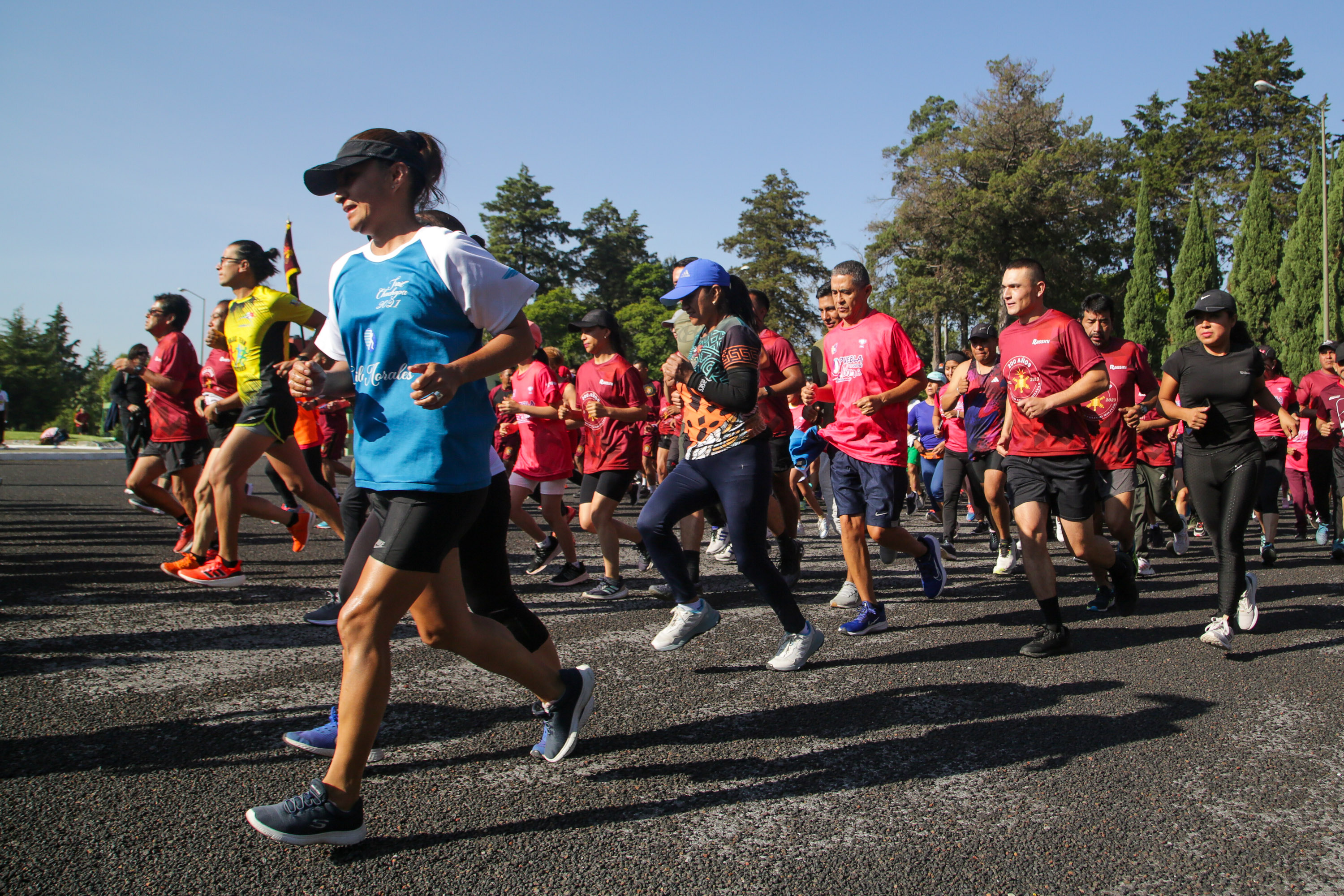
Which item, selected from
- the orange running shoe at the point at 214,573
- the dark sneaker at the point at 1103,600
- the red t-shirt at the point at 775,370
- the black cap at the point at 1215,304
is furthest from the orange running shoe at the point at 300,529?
the black cap at the point at 1215,304

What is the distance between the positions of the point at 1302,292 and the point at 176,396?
124 feet

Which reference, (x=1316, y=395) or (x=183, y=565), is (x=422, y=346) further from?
(x=1316, y=395)

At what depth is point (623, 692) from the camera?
4.14 metres

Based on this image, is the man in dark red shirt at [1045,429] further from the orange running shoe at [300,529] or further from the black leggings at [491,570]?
the orange running shoe at [300,529]

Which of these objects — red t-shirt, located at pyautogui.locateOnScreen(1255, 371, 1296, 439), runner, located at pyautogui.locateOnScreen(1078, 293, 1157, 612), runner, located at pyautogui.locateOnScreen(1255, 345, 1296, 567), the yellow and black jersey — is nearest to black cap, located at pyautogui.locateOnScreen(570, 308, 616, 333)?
the yellow and black jersey

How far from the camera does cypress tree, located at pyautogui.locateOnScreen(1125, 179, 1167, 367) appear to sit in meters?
42.8

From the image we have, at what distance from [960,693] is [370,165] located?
10.7ft

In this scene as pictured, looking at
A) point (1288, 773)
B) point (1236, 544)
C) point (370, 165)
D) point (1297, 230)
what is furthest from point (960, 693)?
point (1297, 230)

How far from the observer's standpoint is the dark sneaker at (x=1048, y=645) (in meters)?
Answer: 4.86

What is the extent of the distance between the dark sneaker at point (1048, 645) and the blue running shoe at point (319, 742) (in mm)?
3312

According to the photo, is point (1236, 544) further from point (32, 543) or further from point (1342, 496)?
point (32, 543)

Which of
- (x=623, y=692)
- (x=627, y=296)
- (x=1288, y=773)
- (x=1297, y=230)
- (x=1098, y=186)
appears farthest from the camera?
(x=627, y=296)

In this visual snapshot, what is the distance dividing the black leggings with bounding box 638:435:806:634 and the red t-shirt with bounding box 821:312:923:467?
1.32m

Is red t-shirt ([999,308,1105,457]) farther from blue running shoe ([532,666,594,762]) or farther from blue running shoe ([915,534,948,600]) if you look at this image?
blue running shoe ([532,666,594,762])
